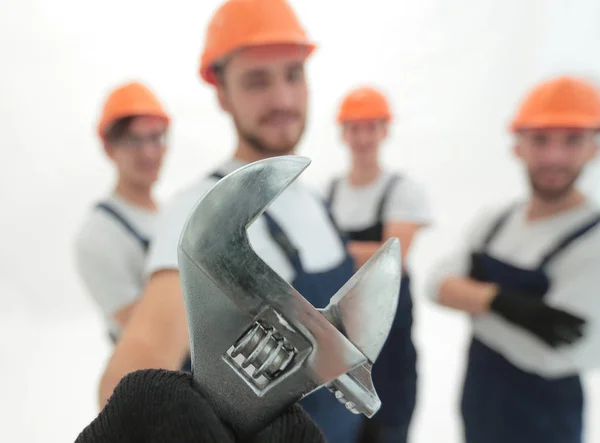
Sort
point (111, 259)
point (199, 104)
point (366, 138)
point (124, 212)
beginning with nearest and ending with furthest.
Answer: point (111, 259) → point (124, 212) → point (366, 138) → point (199, 104)

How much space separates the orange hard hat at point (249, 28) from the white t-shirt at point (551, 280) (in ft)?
2.26

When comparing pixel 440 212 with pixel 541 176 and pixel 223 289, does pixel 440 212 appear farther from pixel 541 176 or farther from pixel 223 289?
pixel 223 289

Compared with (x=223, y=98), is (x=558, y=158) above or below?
below

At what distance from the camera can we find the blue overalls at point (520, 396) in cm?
96

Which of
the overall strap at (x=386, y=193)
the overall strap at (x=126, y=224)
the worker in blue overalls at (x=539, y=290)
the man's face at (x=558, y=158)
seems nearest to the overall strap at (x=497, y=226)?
the worker in blue overalls at (x=539, y=290)

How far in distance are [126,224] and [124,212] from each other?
48mm

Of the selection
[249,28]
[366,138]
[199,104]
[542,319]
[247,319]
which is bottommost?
[542,319]

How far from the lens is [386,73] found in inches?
79.4

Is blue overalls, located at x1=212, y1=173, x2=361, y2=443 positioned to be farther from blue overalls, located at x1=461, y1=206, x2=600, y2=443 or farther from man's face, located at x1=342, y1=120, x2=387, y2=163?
man's face, located at x1=342, y1=120, x2=387, y2=163

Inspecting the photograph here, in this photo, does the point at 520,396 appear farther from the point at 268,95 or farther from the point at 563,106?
the point at 268,95

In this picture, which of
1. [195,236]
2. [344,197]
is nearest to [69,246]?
[344,197]

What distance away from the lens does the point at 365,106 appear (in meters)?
1.49

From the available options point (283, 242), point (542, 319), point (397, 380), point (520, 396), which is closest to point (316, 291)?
point (283, 242)

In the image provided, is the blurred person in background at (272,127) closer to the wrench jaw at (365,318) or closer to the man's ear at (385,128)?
the wrench jaw at (365,318)
